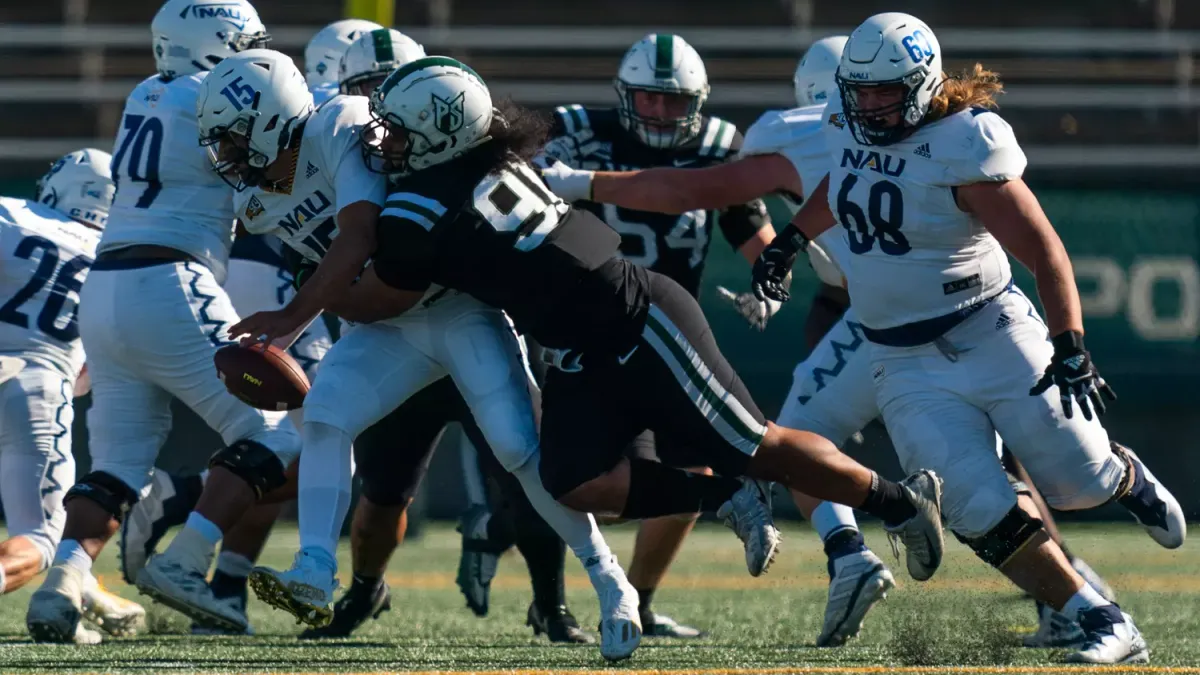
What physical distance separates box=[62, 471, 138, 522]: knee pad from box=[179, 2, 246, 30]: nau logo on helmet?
4.78 ft

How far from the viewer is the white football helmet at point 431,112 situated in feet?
15.2

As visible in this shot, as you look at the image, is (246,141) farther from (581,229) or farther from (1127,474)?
(1127,474)

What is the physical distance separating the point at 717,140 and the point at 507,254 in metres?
1.78

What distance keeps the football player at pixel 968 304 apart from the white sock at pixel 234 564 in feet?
7.20

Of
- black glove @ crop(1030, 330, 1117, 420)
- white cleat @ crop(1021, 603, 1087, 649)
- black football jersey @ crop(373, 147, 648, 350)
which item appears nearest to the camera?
black glove @ crop(1030, 330, 1117, 420)

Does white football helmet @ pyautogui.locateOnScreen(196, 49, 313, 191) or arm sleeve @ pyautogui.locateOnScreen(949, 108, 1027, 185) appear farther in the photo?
white football helmet @ pyautogui.locateOnScreen(196, 49, 313, 191)

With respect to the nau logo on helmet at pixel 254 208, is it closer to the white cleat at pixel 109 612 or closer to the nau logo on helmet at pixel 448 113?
the nau logo on helmet at pixel 448 113

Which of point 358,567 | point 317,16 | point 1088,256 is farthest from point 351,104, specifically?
point 317,16

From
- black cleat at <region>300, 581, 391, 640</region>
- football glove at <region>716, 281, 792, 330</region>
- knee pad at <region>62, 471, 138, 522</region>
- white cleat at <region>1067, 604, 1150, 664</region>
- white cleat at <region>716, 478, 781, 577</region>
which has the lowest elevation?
black cleat at <region>300, 581, 391, 640</region>

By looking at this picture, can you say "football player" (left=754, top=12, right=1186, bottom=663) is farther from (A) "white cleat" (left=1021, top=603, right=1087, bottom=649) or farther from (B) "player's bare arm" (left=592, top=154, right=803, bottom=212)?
(B) "player's bare arm" (left=592, top=154, right=803, bottom=212)

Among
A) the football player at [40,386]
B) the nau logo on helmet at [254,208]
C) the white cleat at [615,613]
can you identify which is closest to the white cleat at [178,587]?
the football player at [40,386]

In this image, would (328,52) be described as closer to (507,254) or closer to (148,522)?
(148,522)

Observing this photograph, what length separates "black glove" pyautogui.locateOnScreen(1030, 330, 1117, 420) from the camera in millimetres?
4371

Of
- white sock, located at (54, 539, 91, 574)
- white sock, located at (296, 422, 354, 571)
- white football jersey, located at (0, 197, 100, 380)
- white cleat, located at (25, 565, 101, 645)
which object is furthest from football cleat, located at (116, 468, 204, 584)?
white sock, located at (296, 422, 354, 571)
